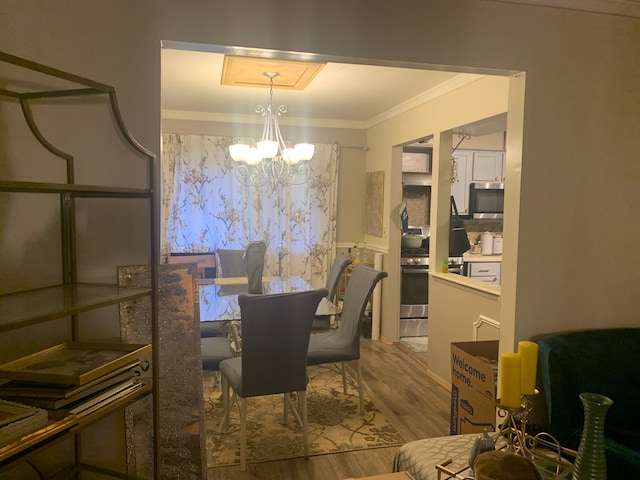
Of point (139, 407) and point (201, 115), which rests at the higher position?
point (201, 115)

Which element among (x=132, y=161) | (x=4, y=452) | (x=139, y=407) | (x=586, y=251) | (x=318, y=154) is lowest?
(x=139, y=407)

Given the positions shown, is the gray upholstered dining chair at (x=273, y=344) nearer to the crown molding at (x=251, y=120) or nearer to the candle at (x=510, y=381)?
the candle at (x=510, y=381)

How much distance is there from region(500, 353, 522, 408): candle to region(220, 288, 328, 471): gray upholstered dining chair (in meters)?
1.32

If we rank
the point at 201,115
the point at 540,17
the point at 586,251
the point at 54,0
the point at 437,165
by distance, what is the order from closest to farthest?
the point at 54,0
the point at 540,17
the point at 586,251
the point at 437,165
the point at 201,115

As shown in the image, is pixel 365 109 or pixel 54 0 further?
pixel 365 109

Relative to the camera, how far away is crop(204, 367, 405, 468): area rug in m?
2.87

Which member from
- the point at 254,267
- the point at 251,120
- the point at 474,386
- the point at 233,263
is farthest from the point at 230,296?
the point at 251,120

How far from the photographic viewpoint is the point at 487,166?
6.00 meters

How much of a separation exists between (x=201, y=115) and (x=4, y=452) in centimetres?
478

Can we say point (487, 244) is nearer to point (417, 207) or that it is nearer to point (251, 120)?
point (417, 207)

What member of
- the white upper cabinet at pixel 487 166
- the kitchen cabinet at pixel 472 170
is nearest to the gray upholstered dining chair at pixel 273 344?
the kitchen cabinet at pixel 472 170

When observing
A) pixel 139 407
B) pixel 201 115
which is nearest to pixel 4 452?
pixel 139 407

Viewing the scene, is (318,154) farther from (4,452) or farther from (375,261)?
(4,452)

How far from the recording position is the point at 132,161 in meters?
1.90
